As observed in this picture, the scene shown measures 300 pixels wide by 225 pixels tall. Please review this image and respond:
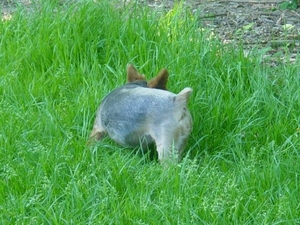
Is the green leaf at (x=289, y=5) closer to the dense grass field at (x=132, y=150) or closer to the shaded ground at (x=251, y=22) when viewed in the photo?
the shaded ground at (x=251, y=22)

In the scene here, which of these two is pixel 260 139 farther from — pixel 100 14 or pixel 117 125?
pixel 100 14

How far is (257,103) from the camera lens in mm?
5863

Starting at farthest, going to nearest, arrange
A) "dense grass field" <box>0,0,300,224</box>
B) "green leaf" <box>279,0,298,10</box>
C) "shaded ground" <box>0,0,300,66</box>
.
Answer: "green leaf" <box>279,0,298,10</box> → "shaded ground" <box>0,0,300,66</box> → "dense grass field" <box>0,0,300,224</box>

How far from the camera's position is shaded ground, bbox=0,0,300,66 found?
6.88 metres

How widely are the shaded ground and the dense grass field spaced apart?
32cm

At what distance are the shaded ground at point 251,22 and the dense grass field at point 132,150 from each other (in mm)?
319

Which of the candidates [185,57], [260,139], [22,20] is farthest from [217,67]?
[22,20]

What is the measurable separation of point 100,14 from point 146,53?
2.07 ft

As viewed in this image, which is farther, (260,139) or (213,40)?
(213,40)

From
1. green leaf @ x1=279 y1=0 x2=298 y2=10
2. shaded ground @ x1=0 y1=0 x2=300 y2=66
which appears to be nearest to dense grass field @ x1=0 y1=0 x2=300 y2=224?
shaded ground @ x1=0 y1=0 x2=300 y2=66

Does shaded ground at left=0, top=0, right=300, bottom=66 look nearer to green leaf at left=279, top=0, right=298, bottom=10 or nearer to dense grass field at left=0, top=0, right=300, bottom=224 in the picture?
green leaf at left=279, top=0, right=298, bottom=10

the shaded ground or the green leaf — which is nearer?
the shaded ground

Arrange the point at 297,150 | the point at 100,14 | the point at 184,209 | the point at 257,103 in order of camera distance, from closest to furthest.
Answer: the point at 184,209 → the point at 297,150 → the point at 257,103 → the point at 100,14

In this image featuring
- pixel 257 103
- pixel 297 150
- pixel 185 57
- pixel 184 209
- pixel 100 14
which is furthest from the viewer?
pixel 100 14
